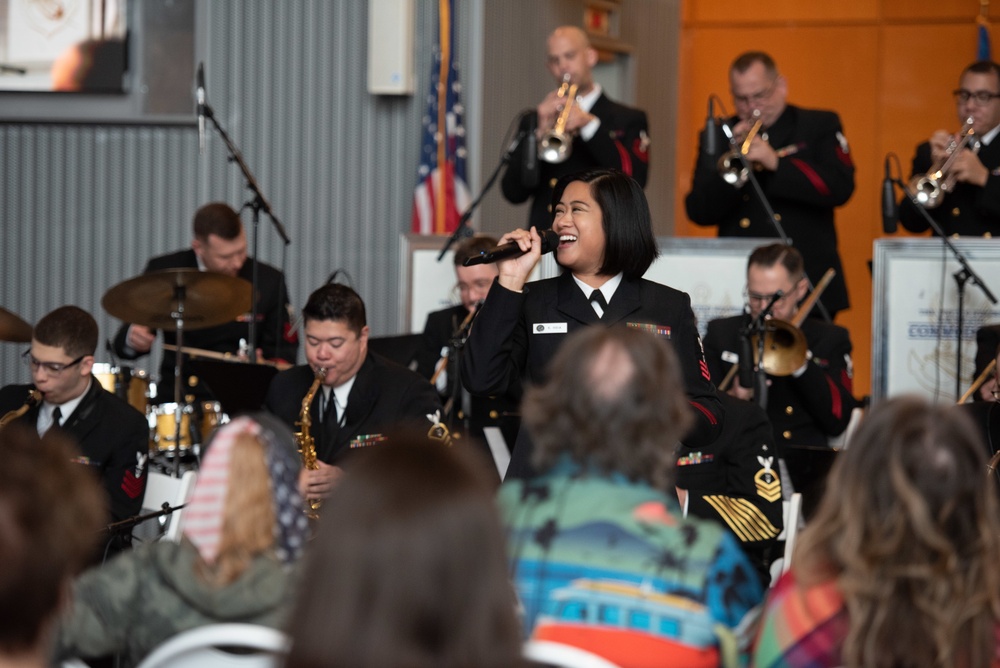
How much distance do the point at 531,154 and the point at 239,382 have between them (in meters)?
1.70

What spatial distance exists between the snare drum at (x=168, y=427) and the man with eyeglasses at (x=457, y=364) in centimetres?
99

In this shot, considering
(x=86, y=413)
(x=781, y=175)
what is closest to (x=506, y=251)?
(x=86, y=413)

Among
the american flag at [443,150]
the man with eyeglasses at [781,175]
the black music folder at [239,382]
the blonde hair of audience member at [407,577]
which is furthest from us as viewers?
the american flag at [443,150]

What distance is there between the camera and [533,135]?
5812 millimetres

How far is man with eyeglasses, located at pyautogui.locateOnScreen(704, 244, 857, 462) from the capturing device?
17.2 feet

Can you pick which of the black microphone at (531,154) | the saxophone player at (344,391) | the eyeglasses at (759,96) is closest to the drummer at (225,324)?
the black microphone at (531,154)

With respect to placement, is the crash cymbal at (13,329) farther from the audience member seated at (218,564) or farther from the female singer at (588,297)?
the audience member seated at (218,564)

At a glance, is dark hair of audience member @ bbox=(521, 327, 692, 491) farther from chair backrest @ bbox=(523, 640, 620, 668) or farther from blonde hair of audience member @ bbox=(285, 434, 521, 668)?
blonde hair of audience member @ bbox=(285, 434, 521, 668)

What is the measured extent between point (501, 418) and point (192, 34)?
3.69m

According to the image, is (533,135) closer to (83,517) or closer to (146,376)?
(146,376)

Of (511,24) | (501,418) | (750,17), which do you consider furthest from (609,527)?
(750,17)

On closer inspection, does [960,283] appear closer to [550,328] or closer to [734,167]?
[734,167]

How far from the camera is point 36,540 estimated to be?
160cm

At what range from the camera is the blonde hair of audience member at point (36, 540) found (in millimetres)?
1579
